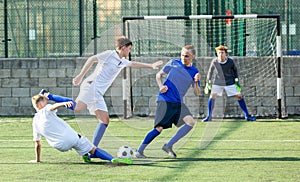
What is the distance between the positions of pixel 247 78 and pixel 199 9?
201 cm

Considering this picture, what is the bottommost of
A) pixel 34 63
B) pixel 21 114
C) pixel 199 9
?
pixel 21 114

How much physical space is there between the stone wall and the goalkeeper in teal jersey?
30.5 inches

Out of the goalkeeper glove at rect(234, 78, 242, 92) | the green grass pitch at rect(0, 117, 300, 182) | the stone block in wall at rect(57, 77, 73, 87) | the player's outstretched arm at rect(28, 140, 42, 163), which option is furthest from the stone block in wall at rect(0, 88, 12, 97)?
the player's outstretched arm at rect(28, 140, 42, 163)

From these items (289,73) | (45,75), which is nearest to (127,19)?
(45,75)

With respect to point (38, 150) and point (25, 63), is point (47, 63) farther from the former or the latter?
point (38, 150)

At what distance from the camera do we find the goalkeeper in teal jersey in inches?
678

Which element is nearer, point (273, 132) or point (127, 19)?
point (273, 132)

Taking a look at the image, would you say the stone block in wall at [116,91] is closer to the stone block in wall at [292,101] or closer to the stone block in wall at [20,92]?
the stone block in wall at [20,92]

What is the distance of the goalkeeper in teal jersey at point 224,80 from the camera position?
17219mm

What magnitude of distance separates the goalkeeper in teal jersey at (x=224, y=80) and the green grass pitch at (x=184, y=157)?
3.12 ft

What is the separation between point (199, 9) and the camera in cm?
1884

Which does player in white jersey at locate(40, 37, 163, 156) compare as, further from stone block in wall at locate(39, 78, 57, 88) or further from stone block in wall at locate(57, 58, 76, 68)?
stone block in wall at locate(39, 78, 57, 88)

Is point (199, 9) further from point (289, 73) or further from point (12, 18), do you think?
point (12, 18)

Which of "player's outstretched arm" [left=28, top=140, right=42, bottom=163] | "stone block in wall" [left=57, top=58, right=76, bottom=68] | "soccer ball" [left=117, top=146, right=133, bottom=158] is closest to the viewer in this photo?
"soccer ball" [left=117, top=146, right=133, bottom=158]
